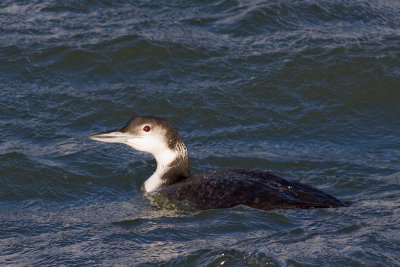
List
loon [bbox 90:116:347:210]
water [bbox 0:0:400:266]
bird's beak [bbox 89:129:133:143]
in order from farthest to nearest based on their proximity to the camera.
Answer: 1. bird's beak [bbox 89:129:133:143]
2. loon [bbox 90:116:347:210]
3. water [bbox 0:0:400:266]

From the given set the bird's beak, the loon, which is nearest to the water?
the loon

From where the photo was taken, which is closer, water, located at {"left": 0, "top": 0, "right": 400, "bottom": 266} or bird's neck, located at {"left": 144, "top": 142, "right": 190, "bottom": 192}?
water, located at {"left": 0, "top": 0, "right": 400, "bottom": 266}

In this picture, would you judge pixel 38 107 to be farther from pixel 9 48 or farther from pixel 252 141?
pixel 252 141

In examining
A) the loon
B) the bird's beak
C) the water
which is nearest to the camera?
the water

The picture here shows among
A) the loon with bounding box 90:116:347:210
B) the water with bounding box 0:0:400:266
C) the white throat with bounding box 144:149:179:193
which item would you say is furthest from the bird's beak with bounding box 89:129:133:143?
the water with bounding box 0:0:400:266

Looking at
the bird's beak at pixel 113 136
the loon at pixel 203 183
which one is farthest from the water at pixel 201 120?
the bird's beak at pixel 113 136

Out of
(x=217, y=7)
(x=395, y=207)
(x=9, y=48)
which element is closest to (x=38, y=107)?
(x=9, y=48)

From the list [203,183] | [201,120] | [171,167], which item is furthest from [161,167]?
[201,120]

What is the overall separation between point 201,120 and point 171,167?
1960mm

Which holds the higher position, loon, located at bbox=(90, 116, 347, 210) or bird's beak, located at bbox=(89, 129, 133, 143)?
bird's beak, located at bbox=(89, 129, 133, 143)

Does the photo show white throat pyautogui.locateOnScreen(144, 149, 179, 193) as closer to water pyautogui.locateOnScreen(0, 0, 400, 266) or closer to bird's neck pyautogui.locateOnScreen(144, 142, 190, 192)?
bird's neck pyautogui.locateOnScreen(144, 142, 190, 192)

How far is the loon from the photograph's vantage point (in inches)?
302

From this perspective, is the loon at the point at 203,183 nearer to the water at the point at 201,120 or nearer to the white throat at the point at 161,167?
the white throat at the point at 161,167

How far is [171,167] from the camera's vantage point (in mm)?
8883
